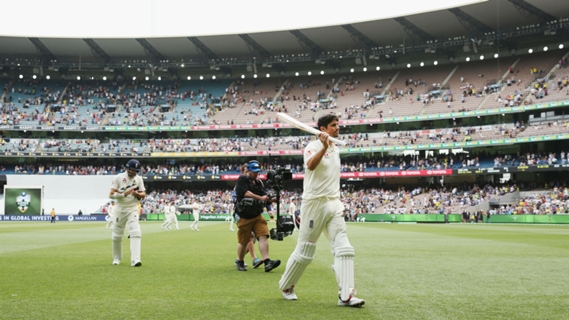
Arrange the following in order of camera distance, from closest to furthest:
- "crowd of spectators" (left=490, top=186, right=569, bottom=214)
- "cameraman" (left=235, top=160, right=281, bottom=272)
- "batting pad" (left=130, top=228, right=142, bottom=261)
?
"cameraman" (left=235, top=160, right=281, bottom=272) < "batting pad" (left=130, top=228, right=142, bottom=261) < "crowd of spectators" (left=490, top=186, right=569, bottom=214)

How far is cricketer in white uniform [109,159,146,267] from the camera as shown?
477 inches

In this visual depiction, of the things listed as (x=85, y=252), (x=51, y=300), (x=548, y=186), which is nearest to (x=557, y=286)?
(x=51, y=300)

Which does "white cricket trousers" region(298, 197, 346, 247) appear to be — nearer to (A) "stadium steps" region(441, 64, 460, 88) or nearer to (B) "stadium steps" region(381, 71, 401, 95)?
(A) "stadium steps" region(441, 64, 460, 88)

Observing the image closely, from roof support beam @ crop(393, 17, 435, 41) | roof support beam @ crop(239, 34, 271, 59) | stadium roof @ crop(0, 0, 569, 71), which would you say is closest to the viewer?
stadium roof @ crop(0, 0, 569, 71)

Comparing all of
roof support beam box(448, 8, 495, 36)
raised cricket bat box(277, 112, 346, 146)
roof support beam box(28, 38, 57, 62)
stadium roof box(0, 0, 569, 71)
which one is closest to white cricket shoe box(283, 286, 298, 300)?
raised cricket bat box(277, 112, 346, 146)

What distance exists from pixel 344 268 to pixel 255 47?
67603mm

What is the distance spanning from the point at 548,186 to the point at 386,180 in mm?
17878

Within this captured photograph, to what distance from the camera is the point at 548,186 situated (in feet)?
176

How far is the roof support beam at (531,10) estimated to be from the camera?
55.0 meters

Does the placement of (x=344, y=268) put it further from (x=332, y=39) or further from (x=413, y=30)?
(x=332, y=39)

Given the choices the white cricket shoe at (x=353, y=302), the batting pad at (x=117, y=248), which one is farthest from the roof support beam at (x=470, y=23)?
the white cricket shoe at (x=353, y=302)

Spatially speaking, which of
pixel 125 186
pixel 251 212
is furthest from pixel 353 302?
pixel 125 186

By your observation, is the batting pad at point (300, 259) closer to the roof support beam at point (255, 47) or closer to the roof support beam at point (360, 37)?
the roof support beam at point (360, 37)

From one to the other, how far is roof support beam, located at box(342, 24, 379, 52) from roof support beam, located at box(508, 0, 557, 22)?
1751 cm
